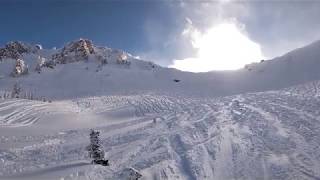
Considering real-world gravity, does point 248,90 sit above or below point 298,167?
above

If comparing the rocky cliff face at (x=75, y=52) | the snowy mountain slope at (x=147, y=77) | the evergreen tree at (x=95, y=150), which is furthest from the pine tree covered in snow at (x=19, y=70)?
the evergreen tree at (x=95, y=150)

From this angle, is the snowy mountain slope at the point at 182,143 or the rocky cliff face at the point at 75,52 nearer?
the snowy mountain slope at the point at 182,143

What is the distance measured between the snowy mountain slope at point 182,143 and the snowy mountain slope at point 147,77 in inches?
702

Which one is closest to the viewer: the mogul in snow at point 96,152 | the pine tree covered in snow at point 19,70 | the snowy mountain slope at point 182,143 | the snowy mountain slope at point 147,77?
the snowy mountain slope at point 182,143

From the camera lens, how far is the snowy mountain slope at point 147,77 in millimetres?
63688

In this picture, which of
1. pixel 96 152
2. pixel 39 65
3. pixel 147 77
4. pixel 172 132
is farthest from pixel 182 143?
pixel 39 65

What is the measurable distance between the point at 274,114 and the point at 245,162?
12.3 m

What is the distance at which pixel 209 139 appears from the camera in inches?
1262

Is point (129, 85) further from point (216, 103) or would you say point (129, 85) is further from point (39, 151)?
point (39, 151)

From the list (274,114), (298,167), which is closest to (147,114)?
(274,114)

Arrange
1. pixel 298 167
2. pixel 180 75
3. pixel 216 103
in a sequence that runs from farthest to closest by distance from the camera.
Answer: pixel 180 75 → pixel 216 103 → pixel 298 167

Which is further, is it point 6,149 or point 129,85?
point 129,85

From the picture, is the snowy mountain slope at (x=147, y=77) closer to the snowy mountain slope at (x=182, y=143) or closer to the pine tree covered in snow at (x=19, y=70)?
the pine tree covered in snow at (x=19, y=70)

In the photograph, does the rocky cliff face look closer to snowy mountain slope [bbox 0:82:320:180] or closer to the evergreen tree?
snowy mountain slope [bbox 0:82:320:180]
